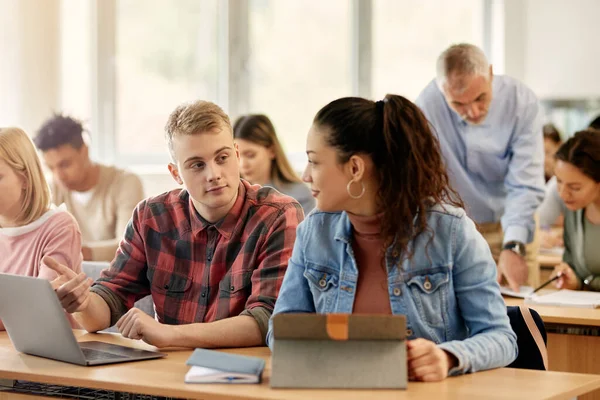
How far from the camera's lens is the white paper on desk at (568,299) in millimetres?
3164

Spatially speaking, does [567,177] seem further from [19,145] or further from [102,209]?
[102,209]

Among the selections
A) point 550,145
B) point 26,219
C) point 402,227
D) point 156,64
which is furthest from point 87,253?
point 550,145

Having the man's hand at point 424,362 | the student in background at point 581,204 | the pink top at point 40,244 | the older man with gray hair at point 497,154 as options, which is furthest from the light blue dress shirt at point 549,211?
the man's hand at point 424,362

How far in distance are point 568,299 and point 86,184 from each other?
286 cm

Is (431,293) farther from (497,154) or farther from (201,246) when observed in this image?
(497,154)

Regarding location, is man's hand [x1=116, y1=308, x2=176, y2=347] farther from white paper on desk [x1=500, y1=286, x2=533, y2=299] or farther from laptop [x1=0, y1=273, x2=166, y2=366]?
white paper on desk [x1=500, y1=286, x2=533, y2=299]

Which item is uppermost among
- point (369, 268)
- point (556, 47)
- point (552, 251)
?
point (556, 47)

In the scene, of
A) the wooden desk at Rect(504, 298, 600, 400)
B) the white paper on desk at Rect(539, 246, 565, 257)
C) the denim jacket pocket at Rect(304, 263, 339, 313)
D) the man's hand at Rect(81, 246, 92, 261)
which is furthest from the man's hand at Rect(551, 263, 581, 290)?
the man's hand at Rect(81, 246, 92, 261)

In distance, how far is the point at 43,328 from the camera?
2.19 metres

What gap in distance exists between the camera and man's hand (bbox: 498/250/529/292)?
11.9 ft

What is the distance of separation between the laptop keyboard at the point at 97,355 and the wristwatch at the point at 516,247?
1996mm

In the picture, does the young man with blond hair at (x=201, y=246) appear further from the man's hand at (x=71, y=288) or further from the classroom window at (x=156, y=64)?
the classroom window at (x=156, y=64)

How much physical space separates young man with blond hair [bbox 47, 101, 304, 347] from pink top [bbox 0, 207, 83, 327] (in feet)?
0.70

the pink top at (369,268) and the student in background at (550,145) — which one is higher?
the pink top at (369,268)
